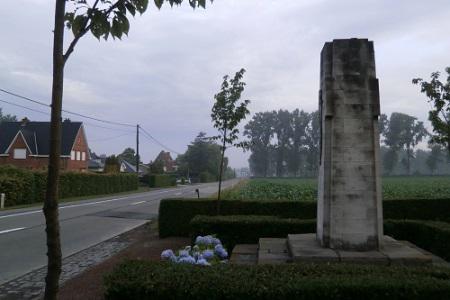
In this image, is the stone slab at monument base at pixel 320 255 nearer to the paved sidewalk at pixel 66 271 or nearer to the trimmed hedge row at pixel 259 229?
A: the trimmed hedge row at pixel 259 229

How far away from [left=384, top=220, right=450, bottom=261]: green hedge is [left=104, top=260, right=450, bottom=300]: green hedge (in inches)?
152

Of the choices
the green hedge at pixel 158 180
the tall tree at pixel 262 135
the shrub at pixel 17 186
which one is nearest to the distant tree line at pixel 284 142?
the tall tree at pixel 262 135

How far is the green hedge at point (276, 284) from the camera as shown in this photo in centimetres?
455

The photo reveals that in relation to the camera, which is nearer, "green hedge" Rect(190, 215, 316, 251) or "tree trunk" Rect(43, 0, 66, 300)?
"tree trunk" Rect(43, 0, 66, 300)

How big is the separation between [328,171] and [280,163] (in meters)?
133

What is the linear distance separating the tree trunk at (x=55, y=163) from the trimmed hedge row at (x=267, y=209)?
11.1 metres

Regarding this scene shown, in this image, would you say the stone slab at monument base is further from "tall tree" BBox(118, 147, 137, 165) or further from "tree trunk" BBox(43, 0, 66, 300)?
"tall tree" BBox(118, 147, 137, 165)

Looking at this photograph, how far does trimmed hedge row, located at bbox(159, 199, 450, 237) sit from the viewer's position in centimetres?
1368

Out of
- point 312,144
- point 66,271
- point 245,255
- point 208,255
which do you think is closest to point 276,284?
point 208,255

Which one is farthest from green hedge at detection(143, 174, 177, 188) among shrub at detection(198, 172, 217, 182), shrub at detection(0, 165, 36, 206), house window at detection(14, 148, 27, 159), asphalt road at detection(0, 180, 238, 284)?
asphalt road at detection(0, 180, 238, 284)

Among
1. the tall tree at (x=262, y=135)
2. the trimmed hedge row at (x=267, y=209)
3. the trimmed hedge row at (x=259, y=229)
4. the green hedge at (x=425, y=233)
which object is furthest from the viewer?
the tall tree at (x=262, y=135)

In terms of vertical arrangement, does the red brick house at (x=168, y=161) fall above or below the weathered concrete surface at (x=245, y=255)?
above

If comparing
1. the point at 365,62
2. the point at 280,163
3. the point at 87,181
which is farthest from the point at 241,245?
the point at 280,163

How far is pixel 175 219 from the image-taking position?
14070 millimetres
